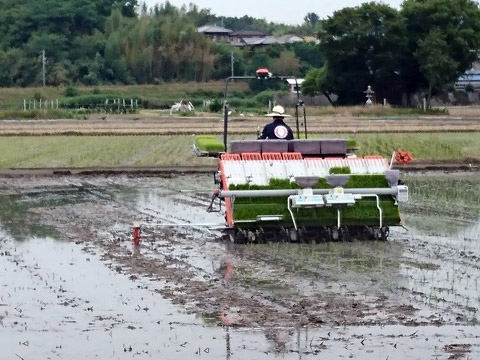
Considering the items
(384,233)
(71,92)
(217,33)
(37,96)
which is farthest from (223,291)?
(217,33)

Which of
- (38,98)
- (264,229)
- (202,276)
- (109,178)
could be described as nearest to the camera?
(202,276)

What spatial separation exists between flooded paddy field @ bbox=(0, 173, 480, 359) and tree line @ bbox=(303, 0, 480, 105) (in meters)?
40.7

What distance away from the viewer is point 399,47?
5791 cm

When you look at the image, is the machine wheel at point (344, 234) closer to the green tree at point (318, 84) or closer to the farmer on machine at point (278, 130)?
the farmer on machine at point (278, 130)

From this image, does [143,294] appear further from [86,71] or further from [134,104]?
[86,71]

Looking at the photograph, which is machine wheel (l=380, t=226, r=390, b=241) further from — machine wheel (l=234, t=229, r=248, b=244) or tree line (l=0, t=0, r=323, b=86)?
tree line (l=0, t=0, r=323, b=86)

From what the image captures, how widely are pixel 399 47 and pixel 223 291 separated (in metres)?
48.8

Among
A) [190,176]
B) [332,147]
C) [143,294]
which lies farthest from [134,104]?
[143,294]

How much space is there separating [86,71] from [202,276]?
7357cm

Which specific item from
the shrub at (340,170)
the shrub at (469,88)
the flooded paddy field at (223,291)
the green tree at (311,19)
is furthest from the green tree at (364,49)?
the green tree at (311,19)

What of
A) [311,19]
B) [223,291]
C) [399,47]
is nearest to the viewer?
[223,291]

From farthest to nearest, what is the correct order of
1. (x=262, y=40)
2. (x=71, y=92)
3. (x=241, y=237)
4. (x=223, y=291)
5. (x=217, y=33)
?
(x=217, y=33)
(x=262, y=40)
(x=71, y=92)
(x=241, y=237)
(x=223, y=291)

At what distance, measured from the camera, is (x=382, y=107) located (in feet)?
173

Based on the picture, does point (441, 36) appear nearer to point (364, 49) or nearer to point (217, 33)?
point (364, 49)
